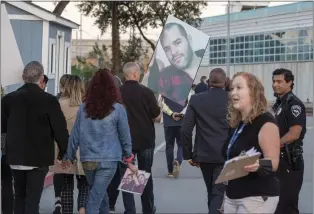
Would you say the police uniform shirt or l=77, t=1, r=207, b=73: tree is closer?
the police uniform shirt

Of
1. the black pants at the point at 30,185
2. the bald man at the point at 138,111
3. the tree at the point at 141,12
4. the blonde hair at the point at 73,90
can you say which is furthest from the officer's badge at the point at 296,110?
the tree at the point at 141,12

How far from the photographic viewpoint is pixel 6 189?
7480 millimetres

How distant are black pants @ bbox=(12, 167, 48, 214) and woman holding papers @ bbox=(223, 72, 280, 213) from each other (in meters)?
2.41

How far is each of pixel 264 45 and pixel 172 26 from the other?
5906 cm

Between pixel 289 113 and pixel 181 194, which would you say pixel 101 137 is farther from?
pixel 181 194

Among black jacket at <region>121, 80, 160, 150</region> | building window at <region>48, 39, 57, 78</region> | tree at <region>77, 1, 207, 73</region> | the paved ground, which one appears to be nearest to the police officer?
black jacket at <region>121, 80, 160, 150</region>

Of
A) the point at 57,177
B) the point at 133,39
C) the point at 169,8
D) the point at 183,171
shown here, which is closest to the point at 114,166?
the point at 57,177

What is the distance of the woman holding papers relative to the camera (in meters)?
4.84

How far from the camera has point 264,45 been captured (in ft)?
219

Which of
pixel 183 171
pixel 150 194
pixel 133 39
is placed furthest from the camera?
pixel 133 39

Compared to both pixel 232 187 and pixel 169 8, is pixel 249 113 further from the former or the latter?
pixel 169 8

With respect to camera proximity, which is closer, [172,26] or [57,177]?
[57,177]

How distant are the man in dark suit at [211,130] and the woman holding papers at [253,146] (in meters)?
2.17

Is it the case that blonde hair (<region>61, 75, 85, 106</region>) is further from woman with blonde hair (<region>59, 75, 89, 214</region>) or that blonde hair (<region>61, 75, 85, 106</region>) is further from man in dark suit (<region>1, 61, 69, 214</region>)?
man in dark suit (<region>1, 61, 69, 214</region>)
